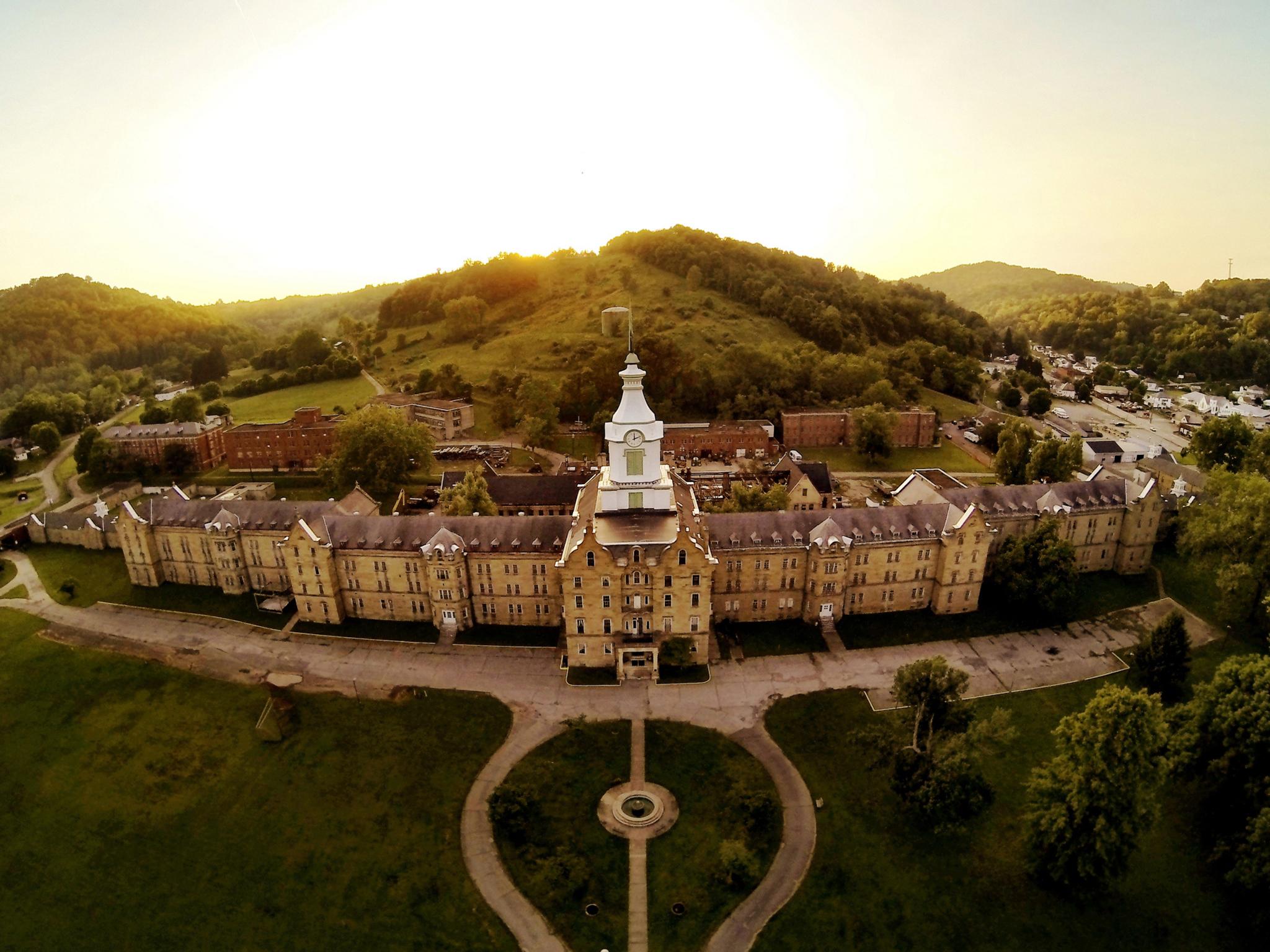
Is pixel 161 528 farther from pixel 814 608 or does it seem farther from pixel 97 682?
pixel 814 608

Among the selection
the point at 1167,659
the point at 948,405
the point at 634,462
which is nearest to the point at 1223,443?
the point at 948,405

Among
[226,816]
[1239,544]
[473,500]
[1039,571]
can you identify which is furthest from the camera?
[473,500]

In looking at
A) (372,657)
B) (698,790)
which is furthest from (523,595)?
(698,790)

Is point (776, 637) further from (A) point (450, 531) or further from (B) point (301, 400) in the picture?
(B) point (301, 400)

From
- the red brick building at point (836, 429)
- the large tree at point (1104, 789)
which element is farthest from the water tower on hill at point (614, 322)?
the large tree at point (1104, 789)

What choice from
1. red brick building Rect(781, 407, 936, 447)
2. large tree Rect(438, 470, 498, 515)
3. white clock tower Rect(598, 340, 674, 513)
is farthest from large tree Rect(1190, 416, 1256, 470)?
large tree Rect(438, 470, 498, 515)

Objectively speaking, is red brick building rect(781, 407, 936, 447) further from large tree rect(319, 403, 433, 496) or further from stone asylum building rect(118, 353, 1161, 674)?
large tree rect(319, 403, 433, 496)
